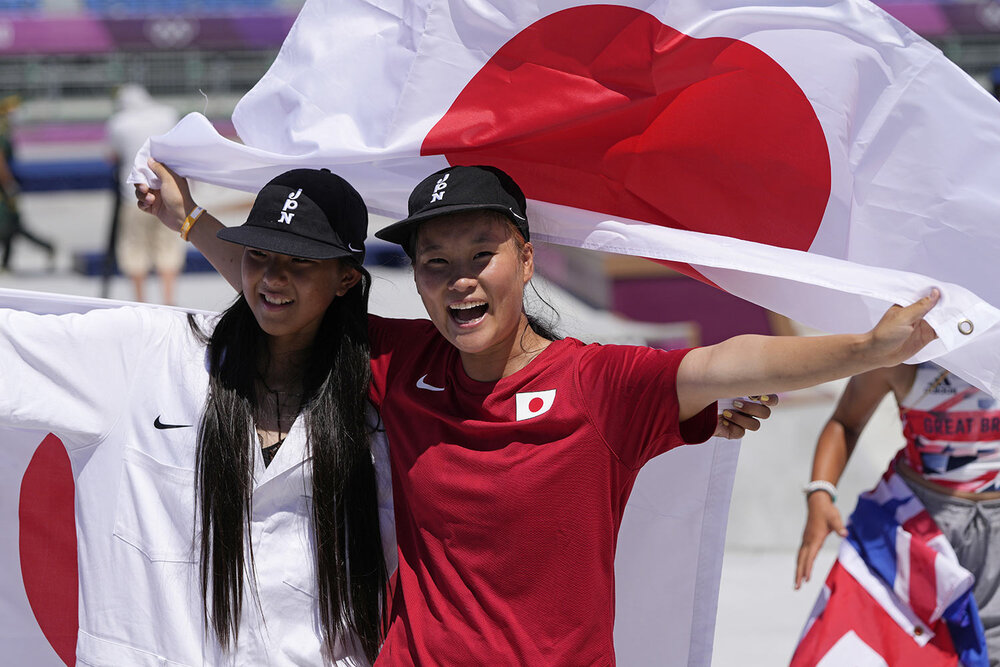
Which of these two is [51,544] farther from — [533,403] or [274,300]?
[533,403]

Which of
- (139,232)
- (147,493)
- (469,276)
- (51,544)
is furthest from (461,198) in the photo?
(139,232)

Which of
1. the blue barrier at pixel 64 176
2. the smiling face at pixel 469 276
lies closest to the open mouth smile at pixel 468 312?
the smiling face at pixel 469 276

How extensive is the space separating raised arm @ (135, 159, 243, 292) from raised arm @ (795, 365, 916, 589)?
1636 mm

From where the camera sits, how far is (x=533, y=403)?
6.79ft

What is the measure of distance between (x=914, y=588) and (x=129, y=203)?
7.13m

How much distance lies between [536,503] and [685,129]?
3.08 feet

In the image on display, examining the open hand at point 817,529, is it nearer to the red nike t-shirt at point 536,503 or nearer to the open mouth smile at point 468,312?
the red nike t-shirt at point 536,503

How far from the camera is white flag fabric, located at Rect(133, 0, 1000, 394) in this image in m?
2.34

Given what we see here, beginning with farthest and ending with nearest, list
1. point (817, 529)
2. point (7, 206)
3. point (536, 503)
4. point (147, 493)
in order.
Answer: point (7, 206)
point (817, 529)
point (147, 493)
point (536, 503)

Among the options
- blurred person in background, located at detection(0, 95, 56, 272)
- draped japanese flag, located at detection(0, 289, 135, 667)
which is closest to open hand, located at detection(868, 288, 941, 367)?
draped japanese flag, located at detection(0, 289, 135, 667)

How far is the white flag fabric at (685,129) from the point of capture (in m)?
2.34

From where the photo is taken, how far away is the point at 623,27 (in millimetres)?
2434

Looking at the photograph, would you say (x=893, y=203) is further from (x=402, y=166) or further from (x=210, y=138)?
(x=210, y=138)

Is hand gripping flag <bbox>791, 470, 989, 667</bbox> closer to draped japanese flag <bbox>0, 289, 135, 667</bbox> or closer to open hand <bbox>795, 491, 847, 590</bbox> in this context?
open hand <bbox>795, 491, 847, 590</bbox>
